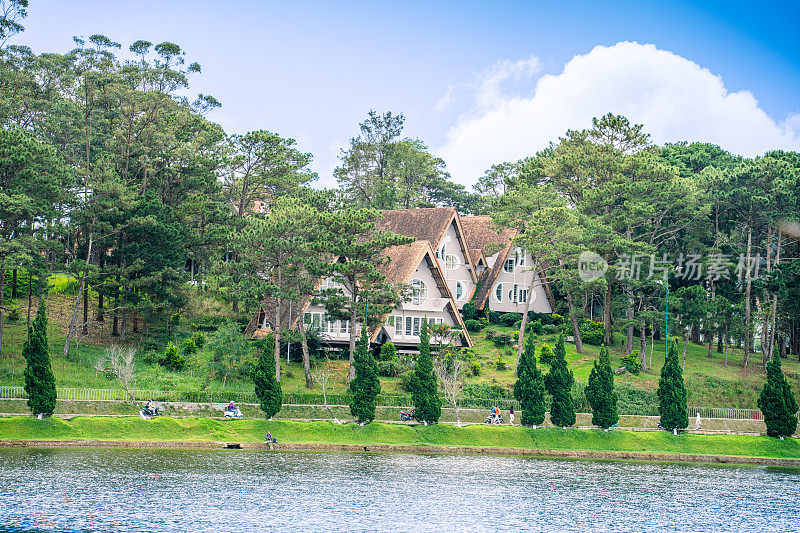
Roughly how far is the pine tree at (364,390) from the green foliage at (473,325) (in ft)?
79.0

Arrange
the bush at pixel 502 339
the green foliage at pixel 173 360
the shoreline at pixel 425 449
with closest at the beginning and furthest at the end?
the shoreline at pixel 425 449
the green foliage at pixel 173 360
the bush at pixel 502 339

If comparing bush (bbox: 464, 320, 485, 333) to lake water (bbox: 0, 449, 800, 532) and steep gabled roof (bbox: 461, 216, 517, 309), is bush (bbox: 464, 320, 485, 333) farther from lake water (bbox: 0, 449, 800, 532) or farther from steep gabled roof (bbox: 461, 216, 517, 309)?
lake water (bbox: 0, 449, 800, 532)

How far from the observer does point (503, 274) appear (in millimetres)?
79188

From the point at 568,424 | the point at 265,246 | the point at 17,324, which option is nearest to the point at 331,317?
the point at 265,246

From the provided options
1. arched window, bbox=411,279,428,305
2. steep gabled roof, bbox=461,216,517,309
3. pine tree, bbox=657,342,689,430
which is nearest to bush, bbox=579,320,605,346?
steep gabled roof, bbox=461,216,517,309

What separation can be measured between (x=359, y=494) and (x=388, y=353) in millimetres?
24953

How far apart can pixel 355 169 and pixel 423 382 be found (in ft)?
159

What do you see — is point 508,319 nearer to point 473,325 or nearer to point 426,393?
point 473,325

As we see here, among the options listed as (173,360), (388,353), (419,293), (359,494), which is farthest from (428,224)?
(359,494)

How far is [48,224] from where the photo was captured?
5528 cm

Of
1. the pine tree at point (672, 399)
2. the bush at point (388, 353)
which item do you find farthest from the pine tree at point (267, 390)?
the pine tree at point (672, 399)

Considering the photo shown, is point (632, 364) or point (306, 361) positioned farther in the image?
point (632, 364)

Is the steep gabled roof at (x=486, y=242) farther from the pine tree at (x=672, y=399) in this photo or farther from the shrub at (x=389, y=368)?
the pine tree at (x=672, y=399)

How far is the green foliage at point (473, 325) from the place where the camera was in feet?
238
